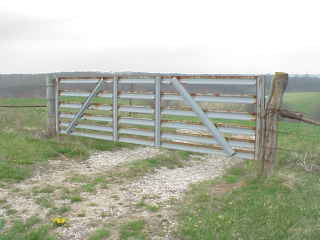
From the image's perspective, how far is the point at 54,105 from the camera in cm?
1257

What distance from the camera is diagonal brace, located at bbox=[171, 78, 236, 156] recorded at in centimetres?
830

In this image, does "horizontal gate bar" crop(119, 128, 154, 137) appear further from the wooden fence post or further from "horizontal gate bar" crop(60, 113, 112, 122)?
the wooden fence post

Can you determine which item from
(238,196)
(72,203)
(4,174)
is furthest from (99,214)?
(4,174)

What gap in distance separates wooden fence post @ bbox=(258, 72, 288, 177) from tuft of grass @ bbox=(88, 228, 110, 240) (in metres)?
3.53

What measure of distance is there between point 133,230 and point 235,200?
190 cm

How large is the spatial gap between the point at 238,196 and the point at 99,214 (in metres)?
2.38

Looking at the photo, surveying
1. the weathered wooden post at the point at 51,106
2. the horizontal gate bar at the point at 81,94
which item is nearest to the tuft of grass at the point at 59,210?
the horizontal gate bar at the point at 81,94

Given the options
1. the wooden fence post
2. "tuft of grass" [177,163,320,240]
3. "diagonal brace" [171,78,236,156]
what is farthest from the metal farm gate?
"tuft of grass" [177,163,320,240]

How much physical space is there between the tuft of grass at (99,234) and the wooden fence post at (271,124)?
11.6ft

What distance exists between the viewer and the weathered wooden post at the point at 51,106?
12.4 meters

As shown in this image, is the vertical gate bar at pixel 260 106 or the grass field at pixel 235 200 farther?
the vertical gate bar at pixel 260 106

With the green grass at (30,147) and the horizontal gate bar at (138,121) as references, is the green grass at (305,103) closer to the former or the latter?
the green grass at (30,147)

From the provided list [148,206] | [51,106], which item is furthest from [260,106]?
[51,106]

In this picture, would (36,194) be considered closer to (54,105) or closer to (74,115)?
(74,115)
